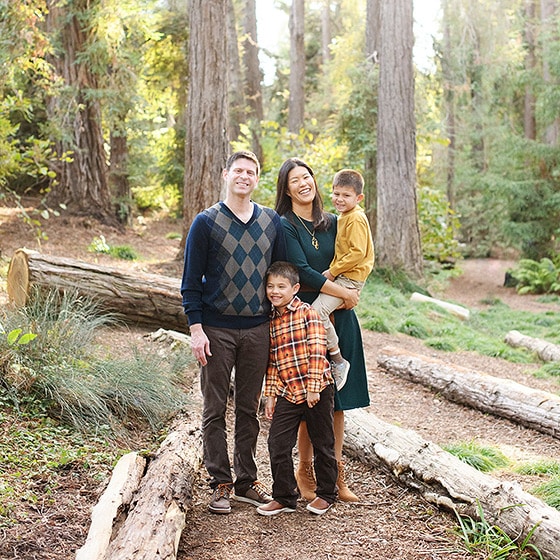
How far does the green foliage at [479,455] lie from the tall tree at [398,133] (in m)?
8.76

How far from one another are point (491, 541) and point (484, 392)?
3.37 metres

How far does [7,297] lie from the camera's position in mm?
8008

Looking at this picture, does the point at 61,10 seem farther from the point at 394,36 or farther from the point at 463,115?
the point at 463,115

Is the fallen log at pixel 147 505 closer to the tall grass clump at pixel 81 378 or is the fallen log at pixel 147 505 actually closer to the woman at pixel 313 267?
the tall grass clump at pixel 81 378

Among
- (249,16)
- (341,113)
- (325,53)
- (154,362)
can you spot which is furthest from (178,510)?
(325,53)

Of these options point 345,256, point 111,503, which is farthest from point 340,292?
point 111,503

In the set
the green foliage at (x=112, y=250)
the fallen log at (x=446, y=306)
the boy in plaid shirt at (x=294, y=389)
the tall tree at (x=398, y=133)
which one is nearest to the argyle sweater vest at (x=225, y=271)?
the boy in plaid shirt at (x=294, y=389)

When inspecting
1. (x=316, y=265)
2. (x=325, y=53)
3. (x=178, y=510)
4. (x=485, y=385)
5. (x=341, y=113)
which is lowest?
(x=485, y=385)

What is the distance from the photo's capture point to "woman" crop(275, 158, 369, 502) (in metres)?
4.40

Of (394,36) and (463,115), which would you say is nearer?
(394,36)

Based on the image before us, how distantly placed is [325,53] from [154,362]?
2681 cm

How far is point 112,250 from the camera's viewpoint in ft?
40.6

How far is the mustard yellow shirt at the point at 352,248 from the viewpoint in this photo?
4.36m

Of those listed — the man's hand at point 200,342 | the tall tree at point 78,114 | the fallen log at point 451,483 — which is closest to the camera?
the fallen log at point 451,483
